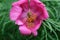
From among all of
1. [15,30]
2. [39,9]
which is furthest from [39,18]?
[15,30]

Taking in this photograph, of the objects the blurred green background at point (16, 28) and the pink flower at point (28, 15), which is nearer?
the pink flower at point (28, 15)

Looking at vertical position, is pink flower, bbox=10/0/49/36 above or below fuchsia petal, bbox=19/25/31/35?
above

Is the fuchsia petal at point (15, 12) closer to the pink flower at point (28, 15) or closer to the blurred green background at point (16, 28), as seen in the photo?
the pink flower at point (28, 15)

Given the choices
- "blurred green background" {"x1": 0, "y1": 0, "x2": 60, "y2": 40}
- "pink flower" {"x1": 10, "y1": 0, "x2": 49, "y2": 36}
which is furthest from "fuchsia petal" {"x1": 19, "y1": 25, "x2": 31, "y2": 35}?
"blurred green background" {"x1": 0, "y1": 0, "x2": 60, "y2": 40}

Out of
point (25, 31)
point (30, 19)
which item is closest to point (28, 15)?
point (30, 19)

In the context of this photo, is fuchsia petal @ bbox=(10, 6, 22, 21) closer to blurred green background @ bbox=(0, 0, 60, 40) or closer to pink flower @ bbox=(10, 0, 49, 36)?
pink flower @ bbox=(10, 0, 49, 36)

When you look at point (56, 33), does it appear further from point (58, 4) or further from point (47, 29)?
point (58, 4)

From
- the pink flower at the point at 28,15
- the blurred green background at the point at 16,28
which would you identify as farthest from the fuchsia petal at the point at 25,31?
the blurred green background at the point at 16,28

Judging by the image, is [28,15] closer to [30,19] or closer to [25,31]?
[30,19]
